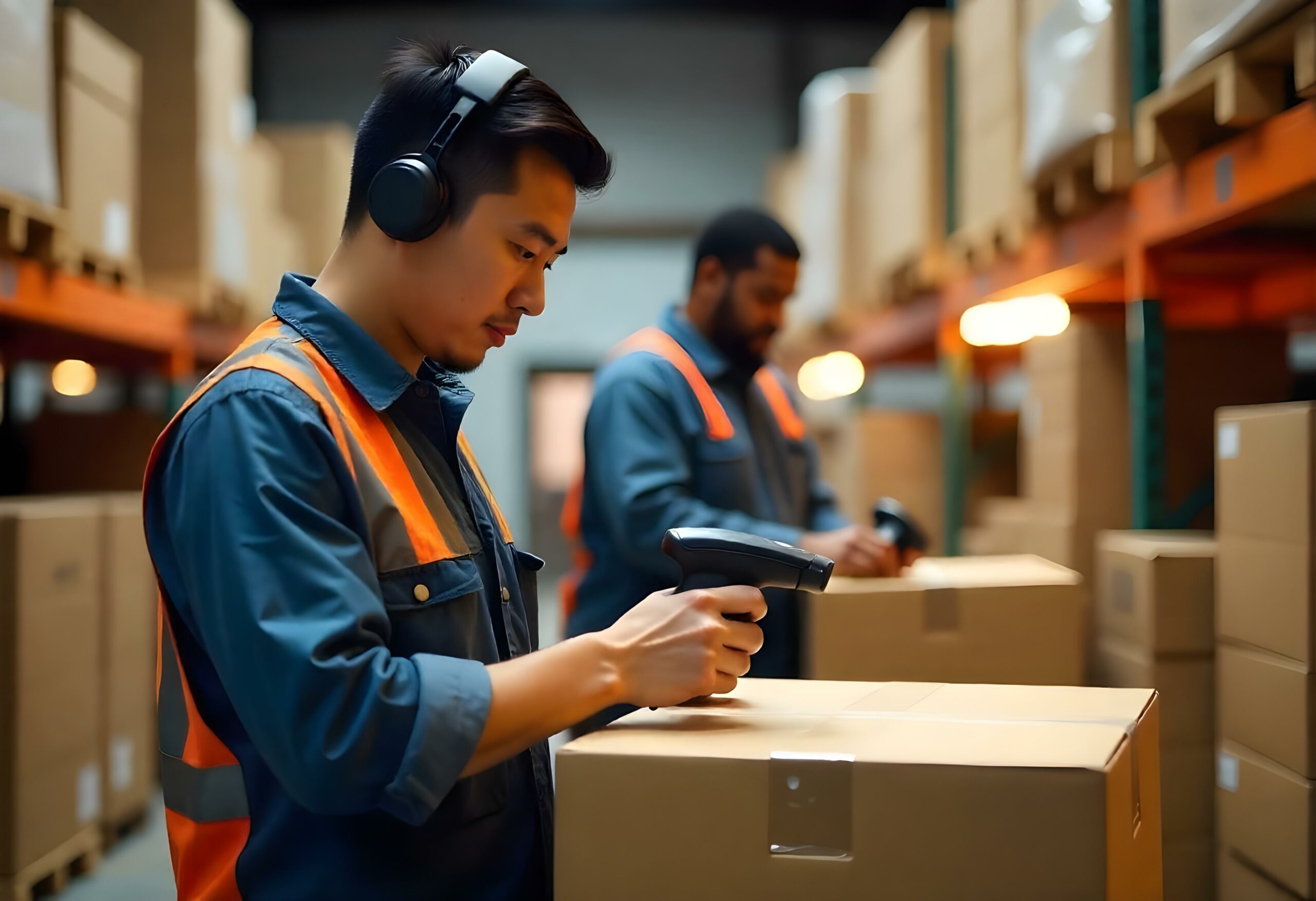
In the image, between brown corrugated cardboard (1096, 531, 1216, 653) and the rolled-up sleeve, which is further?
brown corrugated cardboard (1096, 531, 1216, 653)

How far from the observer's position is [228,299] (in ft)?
16.7

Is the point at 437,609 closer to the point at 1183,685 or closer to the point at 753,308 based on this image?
the point at 753,308

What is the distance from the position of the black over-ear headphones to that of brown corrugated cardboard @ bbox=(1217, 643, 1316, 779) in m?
1.80

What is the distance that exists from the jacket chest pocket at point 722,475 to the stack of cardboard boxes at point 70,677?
2.17 m

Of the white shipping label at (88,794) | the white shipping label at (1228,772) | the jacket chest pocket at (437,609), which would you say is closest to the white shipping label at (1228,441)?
the white shipping label at (1228,772)

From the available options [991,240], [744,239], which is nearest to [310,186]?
[991,240]

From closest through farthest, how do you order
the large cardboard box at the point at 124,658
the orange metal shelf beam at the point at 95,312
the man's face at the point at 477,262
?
1. the man's face at the point at 477,262
2. the orange metal shelf beam at the point at 95,312
3. the large cardboard box at the point at 124,658

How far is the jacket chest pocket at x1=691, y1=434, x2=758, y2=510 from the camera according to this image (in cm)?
256

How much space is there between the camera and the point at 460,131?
1184mm

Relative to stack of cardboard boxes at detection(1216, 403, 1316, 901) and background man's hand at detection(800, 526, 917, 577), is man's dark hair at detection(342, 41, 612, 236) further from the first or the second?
stack of cardboard boxes at detection(1216, 403, 1316, 901)

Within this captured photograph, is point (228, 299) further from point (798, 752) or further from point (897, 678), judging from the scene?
point (798, 752)

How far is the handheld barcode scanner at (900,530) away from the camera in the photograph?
239cm

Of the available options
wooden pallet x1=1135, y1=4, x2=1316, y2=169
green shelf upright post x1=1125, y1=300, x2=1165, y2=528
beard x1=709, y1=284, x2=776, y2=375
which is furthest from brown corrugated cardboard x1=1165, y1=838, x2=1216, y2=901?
wooden pallet x1=1135, y1=4, x2=1316, y2=169

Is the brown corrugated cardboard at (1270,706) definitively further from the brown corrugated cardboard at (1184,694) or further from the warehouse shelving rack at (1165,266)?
the warehouse shelving rack at (1165,266)
